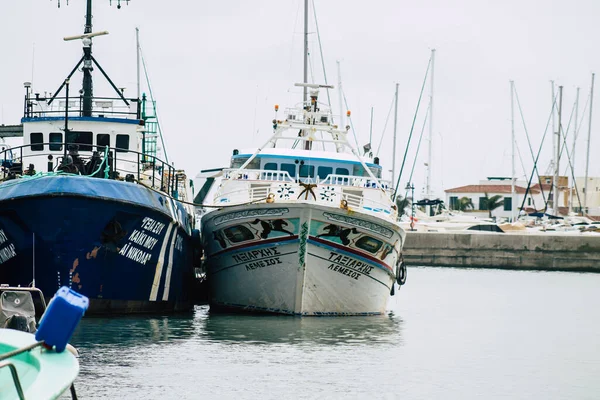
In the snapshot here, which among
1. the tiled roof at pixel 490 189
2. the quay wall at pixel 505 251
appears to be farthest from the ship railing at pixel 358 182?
the tiled roof at pixel 490 189

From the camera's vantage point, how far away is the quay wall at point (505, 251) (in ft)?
155

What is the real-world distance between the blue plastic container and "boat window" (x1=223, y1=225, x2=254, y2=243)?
1293 centimetres

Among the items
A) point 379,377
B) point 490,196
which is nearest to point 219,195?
point 379,377

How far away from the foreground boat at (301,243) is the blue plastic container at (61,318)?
12419 millimetres

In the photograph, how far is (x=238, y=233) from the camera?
20547 mm

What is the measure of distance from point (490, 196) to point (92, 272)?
77.5 metres

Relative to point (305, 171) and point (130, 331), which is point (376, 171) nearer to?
point (305, 171)

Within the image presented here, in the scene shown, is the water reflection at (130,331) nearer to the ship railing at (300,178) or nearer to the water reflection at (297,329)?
the water reflection at (297,329)

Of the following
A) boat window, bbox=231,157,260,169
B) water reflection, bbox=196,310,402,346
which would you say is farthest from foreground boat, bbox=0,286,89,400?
boat window, bbox=231,157,260,169

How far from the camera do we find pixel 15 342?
8516 mm

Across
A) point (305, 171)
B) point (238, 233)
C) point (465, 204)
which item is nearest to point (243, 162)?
point (305, 171)

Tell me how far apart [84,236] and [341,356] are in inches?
200

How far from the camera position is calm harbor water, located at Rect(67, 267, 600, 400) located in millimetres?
13812

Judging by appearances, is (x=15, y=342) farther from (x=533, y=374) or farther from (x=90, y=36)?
(x=90, y=36)
